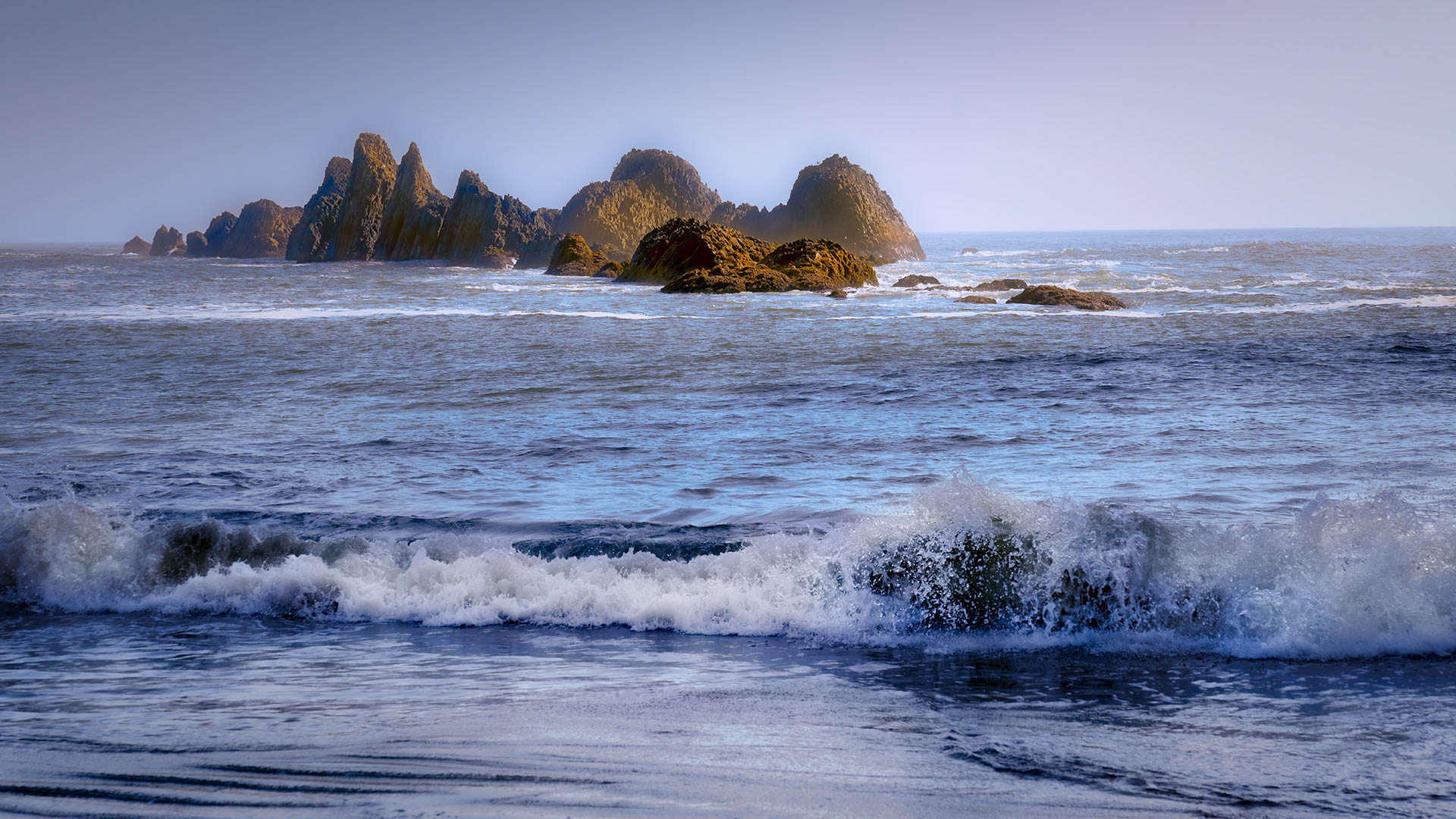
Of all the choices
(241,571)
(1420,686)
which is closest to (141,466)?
(241,571)

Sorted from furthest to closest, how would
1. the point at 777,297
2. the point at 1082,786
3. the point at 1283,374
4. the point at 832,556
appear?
the point at 777,297, the point at 1283,374, the point at 832,556, the point at 1082,786

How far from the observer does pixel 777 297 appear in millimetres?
40469

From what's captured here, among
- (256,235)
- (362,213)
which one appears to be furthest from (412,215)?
(256,235)

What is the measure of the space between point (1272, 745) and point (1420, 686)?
4.70 ft

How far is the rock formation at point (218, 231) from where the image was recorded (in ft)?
554

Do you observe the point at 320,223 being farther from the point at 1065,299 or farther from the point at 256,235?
the point at 1065,299

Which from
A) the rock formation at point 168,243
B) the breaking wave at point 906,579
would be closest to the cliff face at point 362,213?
the rock formation at point 168,243

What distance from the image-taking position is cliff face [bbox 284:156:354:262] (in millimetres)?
129375

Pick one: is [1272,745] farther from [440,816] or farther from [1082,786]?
[440,816]

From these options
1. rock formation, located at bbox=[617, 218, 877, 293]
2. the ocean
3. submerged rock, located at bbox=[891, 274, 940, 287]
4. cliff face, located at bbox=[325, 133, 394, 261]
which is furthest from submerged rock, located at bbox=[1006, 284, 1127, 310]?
cliff face, located at bbox=[325, 133, 394, 261]

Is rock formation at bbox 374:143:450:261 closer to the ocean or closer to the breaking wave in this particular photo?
the ocean

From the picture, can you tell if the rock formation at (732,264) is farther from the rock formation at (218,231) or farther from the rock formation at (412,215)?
the rock formation at (218,231)

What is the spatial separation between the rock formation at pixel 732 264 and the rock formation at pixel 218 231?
148 m

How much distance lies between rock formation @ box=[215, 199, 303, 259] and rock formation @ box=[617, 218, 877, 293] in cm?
13849
